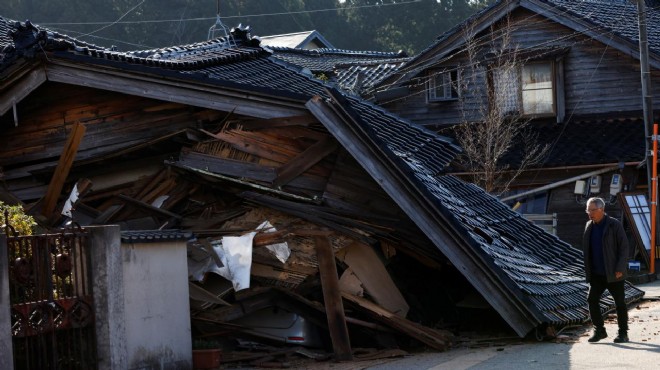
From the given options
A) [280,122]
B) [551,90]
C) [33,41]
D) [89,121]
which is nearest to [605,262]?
[280,122]

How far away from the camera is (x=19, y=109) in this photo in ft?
51.9

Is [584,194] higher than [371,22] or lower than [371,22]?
lower

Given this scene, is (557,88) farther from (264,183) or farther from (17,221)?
(17,221)

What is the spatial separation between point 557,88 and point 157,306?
21359mm

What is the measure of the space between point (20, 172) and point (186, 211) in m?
2.87

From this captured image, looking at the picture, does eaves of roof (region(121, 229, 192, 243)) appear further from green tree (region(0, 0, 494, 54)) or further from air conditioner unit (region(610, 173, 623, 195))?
green tree (region(0, 0, 494, 54))

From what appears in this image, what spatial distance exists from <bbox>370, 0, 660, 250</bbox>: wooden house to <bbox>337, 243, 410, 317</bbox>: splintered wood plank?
15268 millimetres

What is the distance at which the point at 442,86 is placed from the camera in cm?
3272

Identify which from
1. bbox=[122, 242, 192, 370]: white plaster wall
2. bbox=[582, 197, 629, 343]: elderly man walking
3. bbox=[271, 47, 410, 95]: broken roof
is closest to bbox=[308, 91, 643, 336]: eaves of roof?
bbox=[582, 197, 629, 343]: elderly man walking

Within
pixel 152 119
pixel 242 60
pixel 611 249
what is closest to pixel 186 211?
pixel 152 119

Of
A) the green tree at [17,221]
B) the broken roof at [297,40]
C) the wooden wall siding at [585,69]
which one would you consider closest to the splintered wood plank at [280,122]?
the green tree at [17,221]

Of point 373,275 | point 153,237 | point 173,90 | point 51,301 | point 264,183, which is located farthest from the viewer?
point 264,183

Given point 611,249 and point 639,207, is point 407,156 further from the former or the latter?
point 639,207

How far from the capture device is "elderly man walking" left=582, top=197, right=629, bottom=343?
41.0 feet
